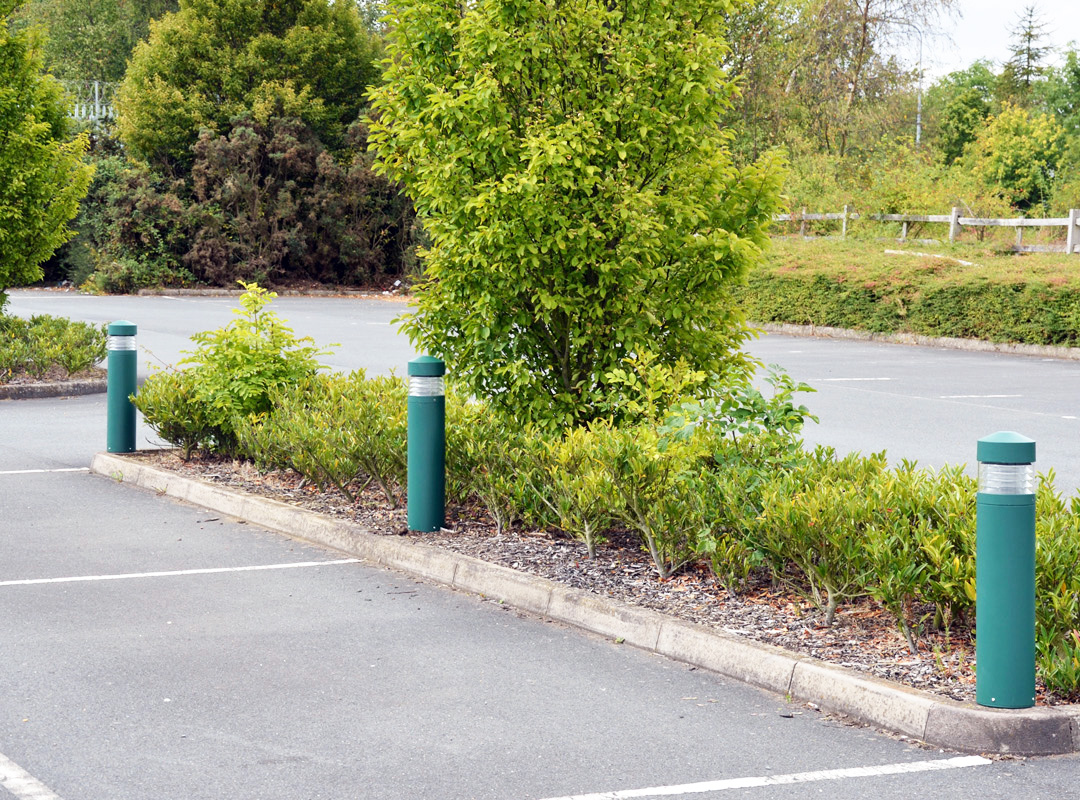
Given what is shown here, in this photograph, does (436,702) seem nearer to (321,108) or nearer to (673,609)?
(673,609)

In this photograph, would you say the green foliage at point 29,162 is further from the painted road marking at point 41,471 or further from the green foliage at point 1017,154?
the green foliage at point 1017,154

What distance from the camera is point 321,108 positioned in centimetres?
4309

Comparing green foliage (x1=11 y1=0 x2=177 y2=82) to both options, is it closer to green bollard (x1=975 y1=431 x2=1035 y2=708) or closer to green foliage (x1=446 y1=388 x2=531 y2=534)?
green foliage (x1=446 y1=388 x2=531 y2=534)

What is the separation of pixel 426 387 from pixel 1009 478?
3646 mm

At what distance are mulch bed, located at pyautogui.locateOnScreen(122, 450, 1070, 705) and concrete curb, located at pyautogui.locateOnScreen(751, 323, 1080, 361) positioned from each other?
13.2 metres

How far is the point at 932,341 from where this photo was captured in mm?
25297

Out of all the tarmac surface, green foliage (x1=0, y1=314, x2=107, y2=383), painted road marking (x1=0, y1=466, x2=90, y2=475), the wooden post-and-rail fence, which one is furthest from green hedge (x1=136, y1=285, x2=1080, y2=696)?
the wooden post-and-rail fence

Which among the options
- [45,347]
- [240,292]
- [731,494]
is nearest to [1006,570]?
[731,494]

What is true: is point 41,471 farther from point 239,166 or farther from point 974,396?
point 239,166

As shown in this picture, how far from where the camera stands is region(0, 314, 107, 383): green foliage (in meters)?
16.5

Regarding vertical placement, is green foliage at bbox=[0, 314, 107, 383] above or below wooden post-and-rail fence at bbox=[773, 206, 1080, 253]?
below

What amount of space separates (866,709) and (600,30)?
436 cm

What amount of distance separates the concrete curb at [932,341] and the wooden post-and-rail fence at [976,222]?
7.77 ft

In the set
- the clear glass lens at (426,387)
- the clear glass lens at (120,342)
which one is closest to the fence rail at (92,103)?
the clear glass lens at (120,342)
